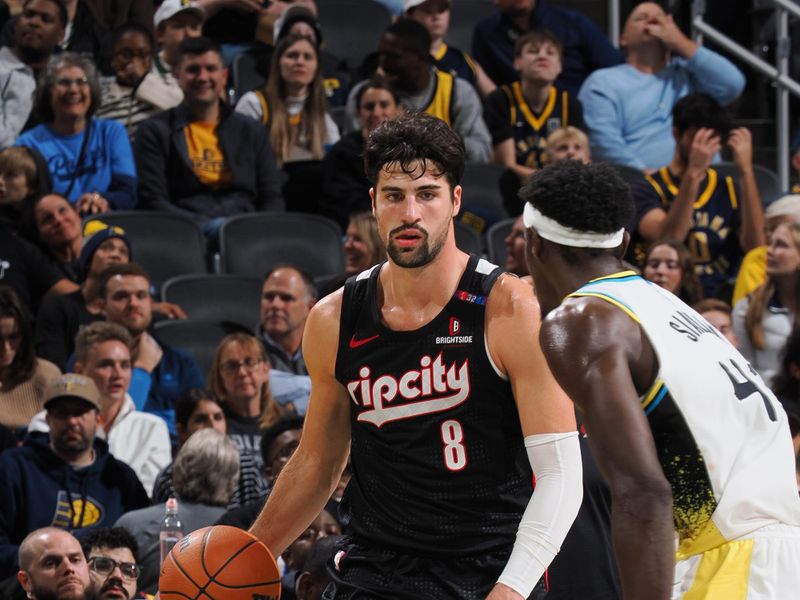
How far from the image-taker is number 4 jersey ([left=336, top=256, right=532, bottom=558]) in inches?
156

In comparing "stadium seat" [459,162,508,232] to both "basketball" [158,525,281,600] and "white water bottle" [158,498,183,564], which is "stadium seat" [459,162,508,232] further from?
"basketball" [158,525,281,600]

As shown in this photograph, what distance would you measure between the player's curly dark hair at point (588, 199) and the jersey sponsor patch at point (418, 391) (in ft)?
2.12

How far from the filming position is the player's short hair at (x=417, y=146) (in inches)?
160

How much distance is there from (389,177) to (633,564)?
148 centimetres

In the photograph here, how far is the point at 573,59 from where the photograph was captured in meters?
11.0

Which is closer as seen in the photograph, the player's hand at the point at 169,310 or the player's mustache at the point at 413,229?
the player's mustache at the point at 413,229

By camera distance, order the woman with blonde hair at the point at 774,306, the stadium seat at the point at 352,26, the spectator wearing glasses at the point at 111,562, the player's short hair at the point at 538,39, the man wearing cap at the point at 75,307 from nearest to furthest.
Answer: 1. the spectator wearing glasses at the point at 111,562
2. the man wearing cap at the point at 75,307
3. the woman with blonde hair at the point at 774,306
4. the player's short hair at the point at 538,39
5. the stadium seat at the point at 352,26

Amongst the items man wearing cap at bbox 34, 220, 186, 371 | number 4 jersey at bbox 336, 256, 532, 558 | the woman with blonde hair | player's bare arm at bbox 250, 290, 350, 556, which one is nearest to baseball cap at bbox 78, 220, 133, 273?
man wearing cap at bbox 34, 220, 186, 371

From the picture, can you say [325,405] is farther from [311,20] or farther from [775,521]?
[311,20]

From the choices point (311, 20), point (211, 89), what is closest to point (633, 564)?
point (211, 89)

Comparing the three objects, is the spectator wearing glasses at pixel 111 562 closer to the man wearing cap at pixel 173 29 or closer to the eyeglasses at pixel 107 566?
the eyeglasses at pixel 107 566

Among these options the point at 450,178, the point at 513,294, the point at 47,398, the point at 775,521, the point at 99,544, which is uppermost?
the point at 450,178

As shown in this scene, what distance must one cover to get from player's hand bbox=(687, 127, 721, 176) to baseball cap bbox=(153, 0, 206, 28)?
3.84 m

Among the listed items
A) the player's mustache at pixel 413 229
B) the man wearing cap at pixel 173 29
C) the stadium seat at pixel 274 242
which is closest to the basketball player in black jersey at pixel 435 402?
the player's mustache at pixel 413 229
